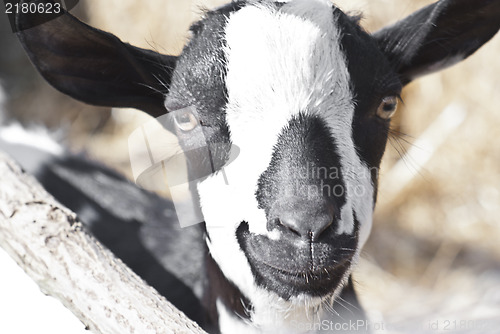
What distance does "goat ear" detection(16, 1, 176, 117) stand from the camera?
2.21 meters

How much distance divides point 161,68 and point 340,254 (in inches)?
45.3

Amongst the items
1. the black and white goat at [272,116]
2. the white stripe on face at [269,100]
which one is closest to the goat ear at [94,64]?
the black and white goat at [272,116]

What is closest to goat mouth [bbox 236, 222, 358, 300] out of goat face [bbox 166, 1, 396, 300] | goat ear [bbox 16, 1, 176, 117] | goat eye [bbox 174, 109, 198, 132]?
goat face [bbox 166, 1, 396, 300]

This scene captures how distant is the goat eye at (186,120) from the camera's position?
2.31 metres

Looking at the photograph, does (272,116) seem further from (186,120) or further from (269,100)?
(186,120)

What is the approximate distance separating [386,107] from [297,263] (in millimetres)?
830

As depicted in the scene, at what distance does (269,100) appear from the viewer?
216 centimetres

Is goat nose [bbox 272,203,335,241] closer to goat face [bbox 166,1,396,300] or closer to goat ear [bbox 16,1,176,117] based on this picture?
goat face [bbox 166,1,396,300]

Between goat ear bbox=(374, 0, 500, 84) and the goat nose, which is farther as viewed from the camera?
goat ear bbox=(374, 0, 500, 84)

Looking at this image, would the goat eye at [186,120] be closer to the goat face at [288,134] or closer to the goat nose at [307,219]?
the goat face at [288,134]

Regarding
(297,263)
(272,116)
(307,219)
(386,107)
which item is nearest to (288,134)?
(272,116)

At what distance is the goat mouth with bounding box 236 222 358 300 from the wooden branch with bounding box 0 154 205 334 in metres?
0.33

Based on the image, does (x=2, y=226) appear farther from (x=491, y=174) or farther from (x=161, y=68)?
(x=491, y=174)

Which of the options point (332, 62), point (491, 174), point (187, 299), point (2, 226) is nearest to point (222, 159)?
point (332, 62)
